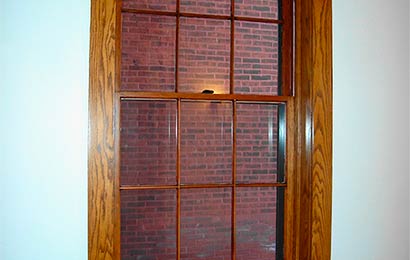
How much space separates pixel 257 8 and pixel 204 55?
0.34 metres

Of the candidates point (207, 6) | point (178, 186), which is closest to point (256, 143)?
point (178, 186)

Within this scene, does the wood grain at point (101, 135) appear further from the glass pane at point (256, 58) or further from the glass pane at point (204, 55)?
the glass pane at point (256, 58)

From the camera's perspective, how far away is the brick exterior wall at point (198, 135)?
64.7 inches

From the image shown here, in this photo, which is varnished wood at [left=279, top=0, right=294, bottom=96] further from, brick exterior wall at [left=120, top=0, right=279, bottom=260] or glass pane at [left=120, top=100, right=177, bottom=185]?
glass pane at [left=120, top=100, right=177, bottom=185]

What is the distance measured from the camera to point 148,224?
5.46ft

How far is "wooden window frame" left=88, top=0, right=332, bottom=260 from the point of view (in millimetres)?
1506
